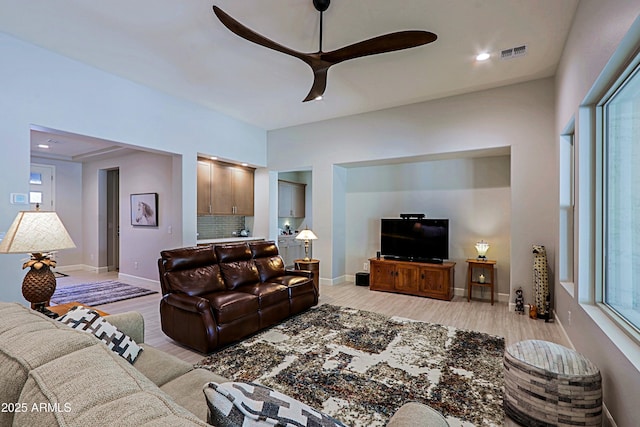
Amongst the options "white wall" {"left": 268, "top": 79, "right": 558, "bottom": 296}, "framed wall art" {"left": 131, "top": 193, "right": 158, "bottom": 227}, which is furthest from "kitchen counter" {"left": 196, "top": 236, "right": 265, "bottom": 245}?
"white wall" {"left": 268, "top": 79, "right": 558, "bottom": 296}

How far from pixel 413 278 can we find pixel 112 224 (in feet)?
24.1

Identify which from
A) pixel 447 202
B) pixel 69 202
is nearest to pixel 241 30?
pixel 447 202

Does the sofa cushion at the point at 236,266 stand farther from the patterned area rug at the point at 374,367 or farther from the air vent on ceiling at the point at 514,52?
the air vent on ceiling at the point at 514,52

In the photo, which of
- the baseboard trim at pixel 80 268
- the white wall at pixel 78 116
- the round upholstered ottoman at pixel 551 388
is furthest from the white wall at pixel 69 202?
the round upholstered ottoman at pixel 551 388

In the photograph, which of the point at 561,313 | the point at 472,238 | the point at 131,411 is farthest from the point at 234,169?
the point at 131,411

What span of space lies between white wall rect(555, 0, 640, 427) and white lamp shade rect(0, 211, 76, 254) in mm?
3567

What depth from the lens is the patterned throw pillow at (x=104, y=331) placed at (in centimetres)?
170

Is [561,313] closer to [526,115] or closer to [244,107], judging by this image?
[526,115]

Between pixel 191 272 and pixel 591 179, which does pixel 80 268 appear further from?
pixel 591 179

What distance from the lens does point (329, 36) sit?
10.8ft

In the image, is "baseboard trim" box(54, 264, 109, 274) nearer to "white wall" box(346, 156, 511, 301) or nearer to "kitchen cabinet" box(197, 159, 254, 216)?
A: "kitchen cabinet" box(197, 159, 254, 216)

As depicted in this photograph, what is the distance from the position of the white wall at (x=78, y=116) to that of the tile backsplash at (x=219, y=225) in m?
1.25

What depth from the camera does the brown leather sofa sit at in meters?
3.04

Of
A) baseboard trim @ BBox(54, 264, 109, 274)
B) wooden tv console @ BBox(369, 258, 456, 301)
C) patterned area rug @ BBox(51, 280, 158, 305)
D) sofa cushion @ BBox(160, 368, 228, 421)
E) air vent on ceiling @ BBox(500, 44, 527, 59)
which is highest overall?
air vent on ceiling @ BBox(500, 44, 527, 59)
